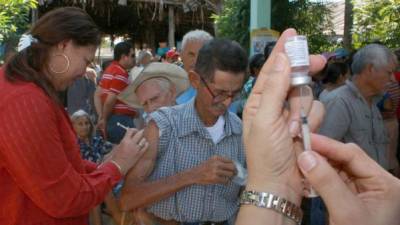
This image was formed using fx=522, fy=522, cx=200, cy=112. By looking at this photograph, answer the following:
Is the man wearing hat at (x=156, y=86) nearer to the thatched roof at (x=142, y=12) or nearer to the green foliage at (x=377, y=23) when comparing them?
the green foliage at (x=377, y=23)

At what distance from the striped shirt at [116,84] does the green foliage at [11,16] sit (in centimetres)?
171

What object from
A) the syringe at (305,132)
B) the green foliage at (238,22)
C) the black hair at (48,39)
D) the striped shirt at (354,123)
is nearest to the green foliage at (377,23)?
the green foliage at (238,22)

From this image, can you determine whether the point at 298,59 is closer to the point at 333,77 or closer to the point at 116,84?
the point at 333,77

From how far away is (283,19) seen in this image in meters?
8.95

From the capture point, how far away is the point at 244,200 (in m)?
1.26

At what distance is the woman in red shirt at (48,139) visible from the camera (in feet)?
6.15

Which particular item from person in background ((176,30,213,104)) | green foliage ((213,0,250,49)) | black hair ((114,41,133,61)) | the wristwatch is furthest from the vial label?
green foliage ((213,0,250,49))

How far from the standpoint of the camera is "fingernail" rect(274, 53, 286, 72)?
3.72ft

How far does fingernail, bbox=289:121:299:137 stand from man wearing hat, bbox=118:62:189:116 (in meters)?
1.78

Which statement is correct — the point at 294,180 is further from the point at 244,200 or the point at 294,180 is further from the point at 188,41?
the point at 188,41

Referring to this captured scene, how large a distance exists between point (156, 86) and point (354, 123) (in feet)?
5.03

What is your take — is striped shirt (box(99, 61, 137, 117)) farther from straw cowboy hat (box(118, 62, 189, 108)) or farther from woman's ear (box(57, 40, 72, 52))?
woman's ear (box(57, 40, 72, 52))

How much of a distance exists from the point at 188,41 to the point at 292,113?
2851 millimetres

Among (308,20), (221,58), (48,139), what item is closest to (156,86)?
(221,58)
